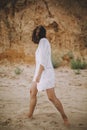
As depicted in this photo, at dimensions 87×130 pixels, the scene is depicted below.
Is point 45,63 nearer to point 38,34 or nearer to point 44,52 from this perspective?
point 44,52

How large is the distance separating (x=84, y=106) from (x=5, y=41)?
3.02 ft

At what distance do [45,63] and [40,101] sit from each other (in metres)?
0.58

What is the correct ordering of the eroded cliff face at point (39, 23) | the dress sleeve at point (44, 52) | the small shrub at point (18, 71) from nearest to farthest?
the dress sleeve at point (44, 52)
the small shrub at point (18, 71)
the eroded cliff face at point (39, 23)

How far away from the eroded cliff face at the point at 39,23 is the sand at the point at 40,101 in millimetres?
163

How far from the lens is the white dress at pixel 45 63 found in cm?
318

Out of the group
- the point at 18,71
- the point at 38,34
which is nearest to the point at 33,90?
the point at 38,34

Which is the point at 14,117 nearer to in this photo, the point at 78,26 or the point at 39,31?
the point at 39,31

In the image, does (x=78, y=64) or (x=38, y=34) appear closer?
(x=38, y=34)

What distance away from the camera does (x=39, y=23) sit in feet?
13.1

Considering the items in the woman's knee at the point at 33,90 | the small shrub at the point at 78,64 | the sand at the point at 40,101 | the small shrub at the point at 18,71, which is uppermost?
the woman's knee at the point at 33,90

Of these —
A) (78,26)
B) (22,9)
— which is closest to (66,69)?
(78,26)

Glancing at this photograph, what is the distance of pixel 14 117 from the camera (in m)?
3.53

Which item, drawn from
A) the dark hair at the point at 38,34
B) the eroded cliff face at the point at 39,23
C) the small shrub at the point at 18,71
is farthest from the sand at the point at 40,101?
the dark hair at the point at 38,34

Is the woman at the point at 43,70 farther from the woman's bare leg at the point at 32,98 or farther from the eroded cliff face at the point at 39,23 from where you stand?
the eroded cliff face at the point at 39,23
